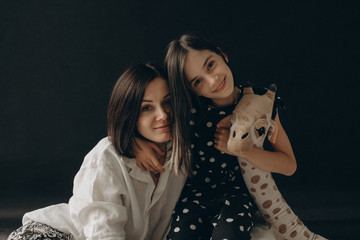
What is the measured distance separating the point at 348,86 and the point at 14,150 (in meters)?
1.72

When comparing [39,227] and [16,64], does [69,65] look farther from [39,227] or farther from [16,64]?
[39,227]

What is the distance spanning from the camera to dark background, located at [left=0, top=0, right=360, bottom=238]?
6.33ft

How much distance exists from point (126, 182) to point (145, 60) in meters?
0.78

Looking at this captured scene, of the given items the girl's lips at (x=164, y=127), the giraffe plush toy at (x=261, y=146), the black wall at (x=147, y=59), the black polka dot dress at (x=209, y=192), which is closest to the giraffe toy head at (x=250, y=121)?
the giraffe plush toy at (x=261, y=146)

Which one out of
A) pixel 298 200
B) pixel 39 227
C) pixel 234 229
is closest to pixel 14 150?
pixel 39 227

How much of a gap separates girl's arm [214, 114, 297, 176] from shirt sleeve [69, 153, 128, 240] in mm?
369

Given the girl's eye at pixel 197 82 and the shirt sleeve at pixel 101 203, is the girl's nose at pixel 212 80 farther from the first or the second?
Result: the shirt sleeve at pixel 101 203

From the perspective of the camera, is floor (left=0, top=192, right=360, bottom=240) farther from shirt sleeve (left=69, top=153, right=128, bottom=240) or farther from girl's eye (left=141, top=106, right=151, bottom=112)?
girl's eye (left=141, top=106, right=151, bottom=112)

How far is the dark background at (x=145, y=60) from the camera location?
1930mm

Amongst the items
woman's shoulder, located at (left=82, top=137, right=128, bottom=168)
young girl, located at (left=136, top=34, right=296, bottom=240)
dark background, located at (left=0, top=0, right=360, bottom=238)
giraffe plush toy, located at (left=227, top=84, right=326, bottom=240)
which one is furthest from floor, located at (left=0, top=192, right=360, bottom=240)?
woman's shoulder, located at (left=82, top=137, right=128, bottom=168)

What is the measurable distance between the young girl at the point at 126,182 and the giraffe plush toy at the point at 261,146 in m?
0.22

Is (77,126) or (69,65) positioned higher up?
(69,65)

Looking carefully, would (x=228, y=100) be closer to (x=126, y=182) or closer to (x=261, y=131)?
(x=261, y=131)

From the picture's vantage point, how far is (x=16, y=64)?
202 centimetres
